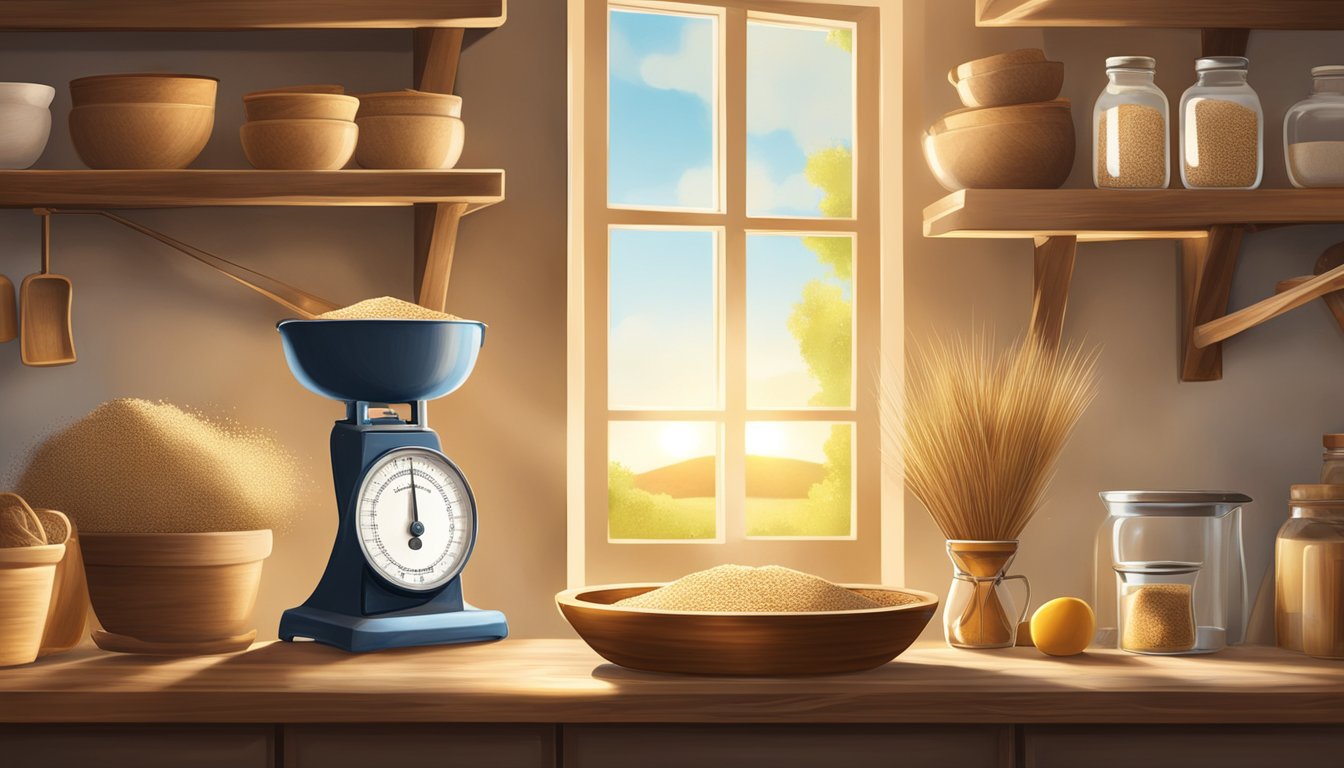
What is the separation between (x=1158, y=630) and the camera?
→ 1.75 meters

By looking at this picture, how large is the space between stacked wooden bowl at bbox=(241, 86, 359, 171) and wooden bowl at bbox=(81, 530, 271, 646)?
21.0 inches

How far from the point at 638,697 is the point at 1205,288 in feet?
3.83

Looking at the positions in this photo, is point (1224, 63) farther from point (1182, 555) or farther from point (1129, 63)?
point (1182, 555)

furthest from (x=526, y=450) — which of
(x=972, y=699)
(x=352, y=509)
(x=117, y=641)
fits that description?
(x=972, y=699)

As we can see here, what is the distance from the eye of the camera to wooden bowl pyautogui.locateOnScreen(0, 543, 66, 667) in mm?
1572

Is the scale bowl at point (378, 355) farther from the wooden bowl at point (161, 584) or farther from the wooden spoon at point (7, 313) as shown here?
the wooden spoon at point (7, 313)

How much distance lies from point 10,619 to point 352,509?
443 millimetres

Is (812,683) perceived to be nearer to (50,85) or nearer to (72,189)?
(72,189)

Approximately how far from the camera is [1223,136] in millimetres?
1823

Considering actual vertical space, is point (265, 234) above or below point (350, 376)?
above

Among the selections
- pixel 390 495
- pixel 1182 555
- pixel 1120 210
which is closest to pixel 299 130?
pixel 390 495

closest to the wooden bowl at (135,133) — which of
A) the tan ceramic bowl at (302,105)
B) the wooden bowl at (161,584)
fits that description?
the tan ceramic bowl at (302,105)

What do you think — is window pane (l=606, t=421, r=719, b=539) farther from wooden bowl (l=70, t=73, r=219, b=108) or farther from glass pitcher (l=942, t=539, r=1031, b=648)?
wooden bowl (l=70, t=73, r=219, b=108)

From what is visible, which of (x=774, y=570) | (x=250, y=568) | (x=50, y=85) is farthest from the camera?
(x=50, y=85)
